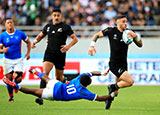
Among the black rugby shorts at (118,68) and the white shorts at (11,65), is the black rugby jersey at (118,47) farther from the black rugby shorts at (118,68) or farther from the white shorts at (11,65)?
the white shorts at (11,65)

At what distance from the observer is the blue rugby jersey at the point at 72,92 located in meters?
10.6

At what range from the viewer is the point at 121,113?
10.8m

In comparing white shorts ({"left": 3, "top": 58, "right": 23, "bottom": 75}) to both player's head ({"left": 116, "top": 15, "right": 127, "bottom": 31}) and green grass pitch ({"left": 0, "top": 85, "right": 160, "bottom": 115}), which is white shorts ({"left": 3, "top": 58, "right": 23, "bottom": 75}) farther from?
player's head ({"left": 116, "top": 15, "right": 127, "bottom": 31})

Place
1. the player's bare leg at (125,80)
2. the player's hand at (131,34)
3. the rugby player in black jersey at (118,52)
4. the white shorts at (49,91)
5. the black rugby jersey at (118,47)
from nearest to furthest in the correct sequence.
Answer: the white shorts at (49,91), the player's hand at (131,34), the player's bare leg at (125,80), the rugby player in black jersey at (118,52), the black rugby jersey at (118,47)

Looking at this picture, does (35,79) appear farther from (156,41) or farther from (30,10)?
(156,41)

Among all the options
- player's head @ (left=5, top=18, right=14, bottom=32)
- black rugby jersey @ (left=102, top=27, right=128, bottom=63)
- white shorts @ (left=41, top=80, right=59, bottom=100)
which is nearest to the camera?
white shorts @ (left=41, top=80, right=59, bottom=100)

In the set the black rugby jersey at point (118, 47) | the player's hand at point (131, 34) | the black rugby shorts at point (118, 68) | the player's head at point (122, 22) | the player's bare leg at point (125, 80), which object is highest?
the player's head at point (122, 22)

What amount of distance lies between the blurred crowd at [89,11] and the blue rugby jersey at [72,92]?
1220cm

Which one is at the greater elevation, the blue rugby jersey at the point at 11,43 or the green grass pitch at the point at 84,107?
the blue rugby jersey at the point at 11,43

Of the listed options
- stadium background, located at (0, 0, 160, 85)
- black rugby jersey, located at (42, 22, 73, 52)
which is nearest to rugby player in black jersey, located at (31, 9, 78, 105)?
black rugby jersey, located at (42, 22, 73, 52)

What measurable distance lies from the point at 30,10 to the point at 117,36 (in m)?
12.0

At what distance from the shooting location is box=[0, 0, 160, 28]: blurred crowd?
23031mm

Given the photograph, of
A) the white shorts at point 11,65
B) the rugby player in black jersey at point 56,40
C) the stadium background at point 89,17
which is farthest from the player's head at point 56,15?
A: the stadium background at point 89,17

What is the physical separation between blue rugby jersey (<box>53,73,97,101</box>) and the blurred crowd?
1220cm
